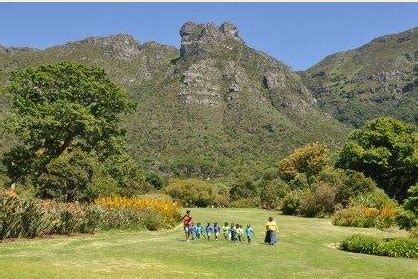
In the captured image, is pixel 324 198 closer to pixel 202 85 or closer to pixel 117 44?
pixel 202 85

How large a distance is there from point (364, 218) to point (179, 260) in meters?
21.0

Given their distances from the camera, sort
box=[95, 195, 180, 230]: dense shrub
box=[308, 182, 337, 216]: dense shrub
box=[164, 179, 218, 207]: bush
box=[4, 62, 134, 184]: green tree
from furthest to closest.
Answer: box=[164, 179, 218, 207]: bush < box=[308, 182, 337, 216]: dense shrub < box=[4, 62, 134, 184]: green tree < box=[95, 195, 180, 230]: dense shrub

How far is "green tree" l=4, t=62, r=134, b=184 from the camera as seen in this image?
38.7 m

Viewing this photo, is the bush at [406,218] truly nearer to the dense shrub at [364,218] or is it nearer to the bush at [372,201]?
the dense shrub at [364,218]

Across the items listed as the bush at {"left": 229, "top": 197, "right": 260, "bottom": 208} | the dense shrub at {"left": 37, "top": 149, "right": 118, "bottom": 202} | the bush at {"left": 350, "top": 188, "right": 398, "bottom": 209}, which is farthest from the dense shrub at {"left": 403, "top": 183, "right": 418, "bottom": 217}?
the bush at {"left": 229, "top": 197, "right": 260, "bottom": 208}

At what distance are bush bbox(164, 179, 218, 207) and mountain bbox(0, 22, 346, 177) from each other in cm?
3265

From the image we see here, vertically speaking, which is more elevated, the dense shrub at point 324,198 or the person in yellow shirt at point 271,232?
the dense shrub at point 324,198

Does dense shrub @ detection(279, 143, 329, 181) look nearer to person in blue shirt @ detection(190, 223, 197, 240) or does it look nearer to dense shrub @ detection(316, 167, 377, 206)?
dense shrub @ detection(316, 167, 377, 206)

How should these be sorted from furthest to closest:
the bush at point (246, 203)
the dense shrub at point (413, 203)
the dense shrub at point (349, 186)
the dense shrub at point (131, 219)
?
1. the bush at point (246, 203)
2. the dense shrub at point (349, 186)
3. the dense shrub at point (131, 219)
4. the dense shrub at point (413, 203)

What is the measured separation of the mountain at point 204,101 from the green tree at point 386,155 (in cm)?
4732

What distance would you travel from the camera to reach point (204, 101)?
14375 centimetres

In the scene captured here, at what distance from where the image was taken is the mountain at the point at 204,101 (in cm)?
11588

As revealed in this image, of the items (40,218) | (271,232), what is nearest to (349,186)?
(271,232)

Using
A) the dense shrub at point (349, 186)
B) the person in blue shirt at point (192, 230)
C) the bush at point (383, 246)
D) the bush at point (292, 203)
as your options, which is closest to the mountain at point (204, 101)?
the bush at point (292, 203)
